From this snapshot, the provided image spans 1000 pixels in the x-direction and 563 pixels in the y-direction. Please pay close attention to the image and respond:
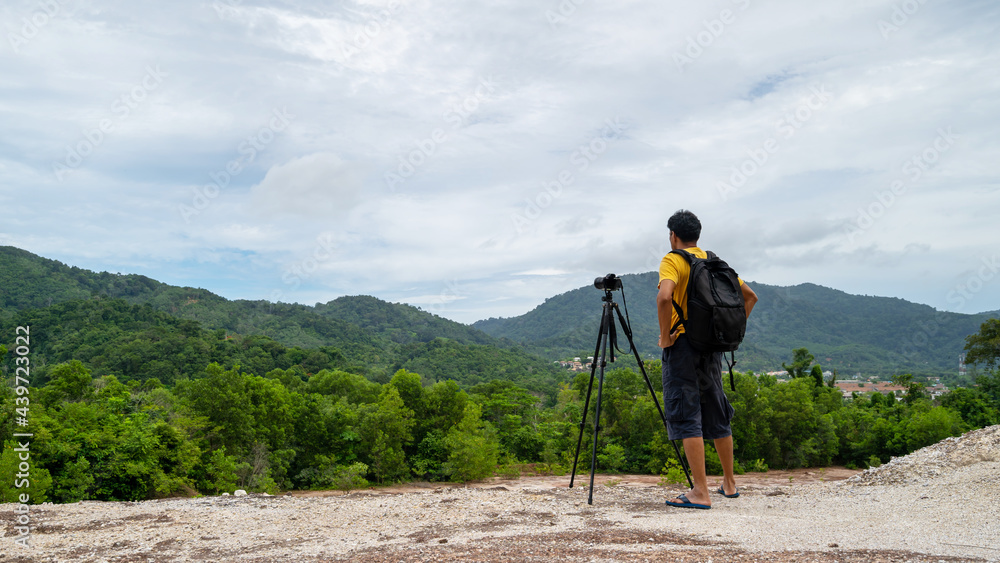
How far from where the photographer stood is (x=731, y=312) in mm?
4117

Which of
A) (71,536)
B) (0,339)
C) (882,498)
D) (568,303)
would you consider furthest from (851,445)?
(568,303)

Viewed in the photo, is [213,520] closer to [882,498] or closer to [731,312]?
[731,312]

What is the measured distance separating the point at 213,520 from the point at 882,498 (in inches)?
219

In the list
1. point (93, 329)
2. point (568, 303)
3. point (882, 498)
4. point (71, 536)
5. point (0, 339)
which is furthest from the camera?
point (568, 303)

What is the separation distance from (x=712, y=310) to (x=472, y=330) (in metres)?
133

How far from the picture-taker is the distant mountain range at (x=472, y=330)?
2980 inches

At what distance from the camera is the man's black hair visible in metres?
4.52

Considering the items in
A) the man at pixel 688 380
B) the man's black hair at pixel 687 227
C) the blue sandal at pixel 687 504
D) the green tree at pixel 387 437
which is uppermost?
the man's black hair at pixel 687 227

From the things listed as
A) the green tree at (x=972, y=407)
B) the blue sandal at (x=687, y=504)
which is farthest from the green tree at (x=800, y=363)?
the blue sandal at (x=687, y=504)

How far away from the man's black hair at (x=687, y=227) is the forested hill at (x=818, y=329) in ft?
270

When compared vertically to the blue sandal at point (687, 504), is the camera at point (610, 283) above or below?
above

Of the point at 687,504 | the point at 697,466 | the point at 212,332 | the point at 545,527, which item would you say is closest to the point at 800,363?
the point at 687,504

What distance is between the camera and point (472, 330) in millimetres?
136000

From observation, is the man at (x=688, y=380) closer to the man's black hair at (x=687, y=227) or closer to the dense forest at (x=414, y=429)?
the man's black hair at (x=687, y=227)
